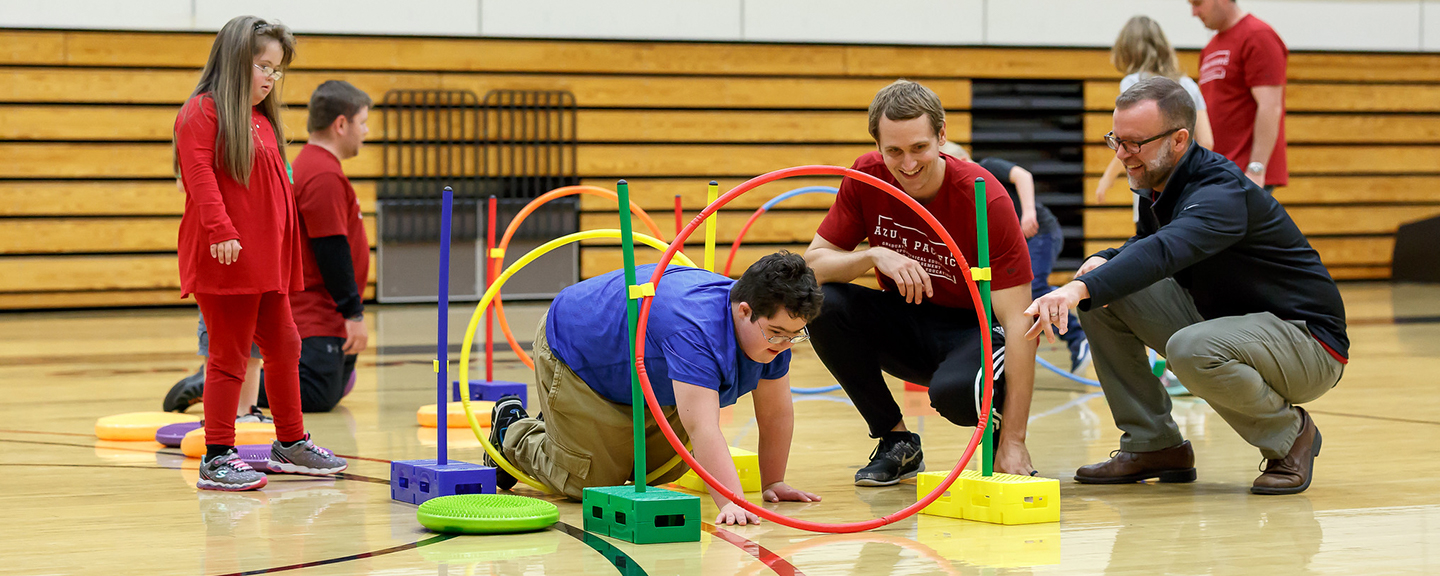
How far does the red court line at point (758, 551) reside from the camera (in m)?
2.02

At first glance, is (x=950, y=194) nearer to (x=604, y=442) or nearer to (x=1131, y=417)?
(x=1131, y=417)

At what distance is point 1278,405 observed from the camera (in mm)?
2691

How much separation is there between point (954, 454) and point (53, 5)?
22.9 feet

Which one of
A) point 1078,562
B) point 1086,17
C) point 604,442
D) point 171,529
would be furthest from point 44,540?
point 1086,17

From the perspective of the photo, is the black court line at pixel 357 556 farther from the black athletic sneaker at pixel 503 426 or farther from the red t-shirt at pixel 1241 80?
the red t-shirt at pixel 1241 80

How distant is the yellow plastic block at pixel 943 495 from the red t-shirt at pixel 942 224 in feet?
1.66

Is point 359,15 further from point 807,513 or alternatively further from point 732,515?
point 732,515

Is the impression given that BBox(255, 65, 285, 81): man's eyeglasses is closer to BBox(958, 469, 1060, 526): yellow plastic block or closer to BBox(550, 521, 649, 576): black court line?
BBox(550, 521, 649, 576): black court line

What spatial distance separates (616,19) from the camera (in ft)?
28.7

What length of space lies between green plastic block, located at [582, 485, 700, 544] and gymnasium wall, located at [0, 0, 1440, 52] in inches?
263

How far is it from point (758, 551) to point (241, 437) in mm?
1774

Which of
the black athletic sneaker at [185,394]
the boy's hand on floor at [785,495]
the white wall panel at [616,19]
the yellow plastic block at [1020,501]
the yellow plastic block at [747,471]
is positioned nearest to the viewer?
the yellow plastic block at [1020,501]

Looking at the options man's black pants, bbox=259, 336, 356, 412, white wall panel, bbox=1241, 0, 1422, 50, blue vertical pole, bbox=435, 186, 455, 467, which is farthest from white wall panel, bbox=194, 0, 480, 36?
blue vertical pole, bbox=435, 186, 455, 467

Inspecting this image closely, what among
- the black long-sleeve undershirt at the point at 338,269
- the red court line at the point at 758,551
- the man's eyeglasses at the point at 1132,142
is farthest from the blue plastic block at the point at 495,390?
the man's eyeglasses at the point at 1132,142
